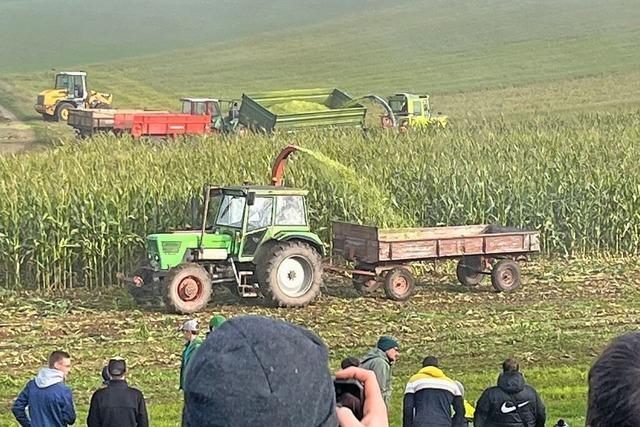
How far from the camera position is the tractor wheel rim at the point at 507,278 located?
17.0 meters

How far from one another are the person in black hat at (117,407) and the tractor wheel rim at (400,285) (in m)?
9.02

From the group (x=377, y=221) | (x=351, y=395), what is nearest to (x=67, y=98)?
(x=377, y=221)

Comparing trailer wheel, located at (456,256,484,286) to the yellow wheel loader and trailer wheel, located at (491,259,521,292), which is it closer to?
trailer wheel, located at (491,259,521,292)

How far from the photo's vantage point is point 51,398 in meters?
7.79

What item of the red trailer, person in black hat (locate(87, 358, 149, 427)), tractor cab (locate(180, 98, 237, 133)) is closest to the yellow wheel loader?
tractor cab (locate(180, 98, 237, 133))

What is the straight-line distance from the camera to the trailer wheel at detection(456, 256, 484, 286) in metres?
17.4

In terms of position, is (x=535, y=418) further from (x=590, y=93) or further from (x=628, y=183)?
(x=590, y=93)

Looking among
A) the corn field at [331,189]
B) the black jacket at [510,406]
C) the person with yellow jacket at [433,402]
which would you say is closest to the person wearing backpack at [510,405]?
the black jacket at [510,406]

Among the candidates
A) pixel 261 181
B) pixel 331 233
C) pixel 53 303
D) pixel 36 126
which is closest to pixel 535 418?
pixel 53 303

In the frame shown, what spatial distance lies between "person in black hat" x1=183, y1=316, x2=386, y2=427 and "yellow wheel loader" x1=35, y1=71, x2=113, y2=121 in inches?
1519

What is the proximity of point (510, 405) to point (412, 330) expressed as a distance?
5949 mm

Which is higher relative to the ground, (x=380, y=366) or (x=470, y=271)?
(x=470, y=271)

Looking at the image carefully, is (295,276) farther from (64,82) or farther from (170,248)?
(64,82)

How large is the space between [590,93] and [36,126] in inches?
1018
